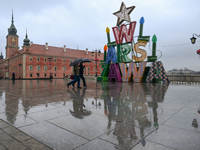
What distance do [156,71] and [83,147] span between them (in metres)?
16.6

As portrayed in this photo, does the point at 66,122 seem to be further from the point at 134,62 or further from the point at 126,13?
the point at 126,13

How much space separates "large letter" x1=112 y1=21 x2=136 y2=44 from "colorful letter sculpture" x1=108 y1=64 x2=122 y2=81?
3348 mm

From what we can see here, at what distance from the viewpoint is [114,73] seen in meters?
20.1

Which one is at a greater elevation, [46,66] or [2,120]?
[46,66]

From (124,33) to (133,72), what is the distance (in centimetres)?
496

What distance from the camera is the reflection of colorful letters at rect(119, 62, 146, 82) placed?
1777 cm

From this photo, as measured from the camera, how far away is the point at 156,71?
17.2 metres

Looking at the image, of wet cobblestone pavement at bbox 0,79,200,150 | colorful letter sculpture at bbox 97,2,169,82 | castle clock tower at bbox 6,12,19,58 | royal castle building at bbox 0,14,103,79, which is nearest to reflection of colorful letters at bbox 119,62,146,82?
colorful letter sculpture at bbox 97,2,169,82

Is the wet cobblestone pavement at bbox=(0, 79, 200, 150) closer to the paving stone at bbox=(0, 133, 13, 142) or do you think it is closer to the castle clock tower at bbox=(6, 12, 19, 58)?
the paving stone at bbox=(0, 133, 13, 142)

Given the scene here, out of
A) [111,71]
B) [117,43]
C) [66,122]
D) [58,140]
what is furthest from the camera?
[111,71]

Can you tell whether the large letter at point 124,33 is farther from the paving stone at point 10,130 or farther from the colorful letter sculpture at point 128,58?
the paving stone at point 10,130

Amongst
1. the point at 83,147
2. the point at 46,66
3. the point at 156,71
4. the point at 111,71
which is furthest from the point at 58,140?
Result: the point at 46,66

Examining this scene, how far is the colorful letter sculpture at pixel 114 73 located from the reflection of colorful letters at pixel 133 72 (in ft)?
2.45

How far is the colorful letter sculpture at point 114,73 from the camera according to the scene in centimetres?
1952
